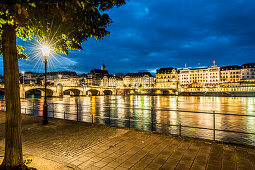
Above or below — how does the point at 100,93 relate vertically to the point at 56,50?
below

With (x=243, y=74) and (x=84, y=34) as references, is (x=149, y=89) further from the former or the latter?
(x=84, y=34)

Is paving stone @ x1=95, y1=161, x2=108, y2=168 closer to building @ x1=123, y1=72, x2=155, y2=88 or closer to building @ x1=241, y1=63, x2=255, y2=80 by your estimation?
building @ x1=123, y1=72, x2=155, y2=88

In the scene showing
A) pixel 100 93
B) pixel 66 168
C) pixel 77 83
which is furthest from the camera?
pixel 77 83

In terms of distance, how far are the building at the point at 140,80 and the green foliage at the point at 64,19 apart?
13579 cm

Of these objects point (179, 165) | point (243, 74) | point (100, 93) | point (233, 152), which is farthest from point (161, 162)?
point (243, 74)

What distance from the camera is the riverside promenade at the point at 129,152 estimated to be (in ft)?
13.4

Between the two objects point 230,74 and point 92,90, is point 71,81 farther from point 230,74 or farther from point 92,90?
point 230,74

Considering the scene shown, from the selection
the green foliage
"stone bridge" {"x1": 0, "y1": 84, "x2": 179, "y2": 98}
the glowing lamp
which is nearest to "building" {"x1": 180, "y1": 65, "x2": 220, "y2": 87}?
"stone bridge" {"x1": 0, "y1": 84, "x2": 179, "y2": 98}

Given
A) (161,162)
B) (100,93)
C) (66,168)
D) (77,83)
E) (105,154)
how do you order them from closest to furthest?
(66,168)
(161,162)
(105,154)
(100,93)
(77,83)

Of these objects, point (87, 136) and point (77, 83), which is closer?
point (87, 136)

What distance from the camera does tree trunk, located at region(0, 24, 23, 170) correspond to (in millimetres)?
3363

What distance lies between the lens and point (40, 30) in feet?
16.8

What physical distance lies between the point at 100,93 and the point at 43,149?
Result: 104 meters

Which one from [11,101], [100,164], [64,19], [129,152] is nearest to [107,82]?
[129,152]
